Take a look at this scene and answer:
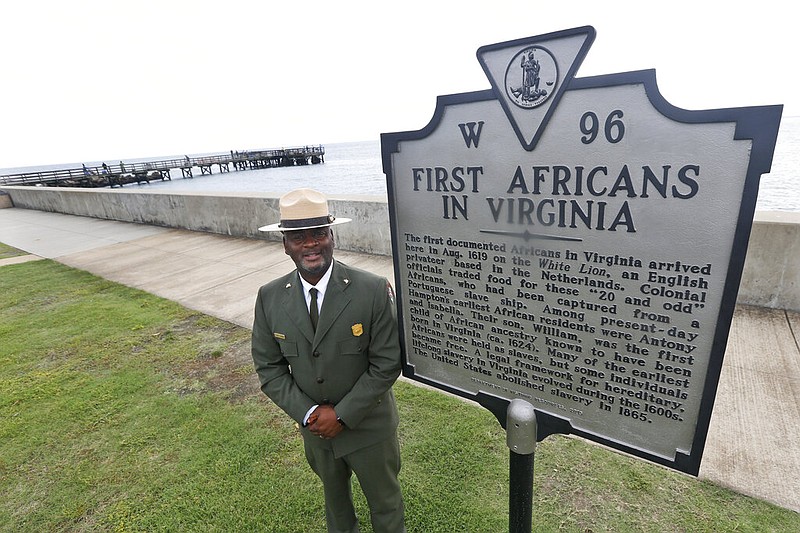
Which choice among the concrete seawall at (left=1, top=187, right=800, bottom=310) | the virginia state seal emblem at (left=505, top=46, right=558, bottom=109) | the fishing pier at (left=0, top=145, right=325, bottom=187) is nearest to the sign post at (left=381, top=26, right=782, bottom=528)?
the virginia state seal emblem at (left=505, top=46, right=558, bottom=109)

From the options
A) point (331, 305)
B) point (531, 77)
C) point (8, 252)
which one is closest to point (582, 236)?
point (531, 77)

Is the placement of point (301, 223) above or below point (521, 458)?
above

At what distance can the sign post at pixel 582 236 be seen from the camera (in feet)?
4.40

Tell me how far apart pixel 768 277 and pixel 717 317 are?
3.94m

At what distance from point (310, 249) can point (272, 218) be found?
733 cm

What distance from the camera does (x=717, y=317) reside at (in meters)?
1.42

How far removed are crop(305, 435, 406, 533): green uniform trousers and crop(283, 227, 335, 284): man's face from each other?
0.88 m

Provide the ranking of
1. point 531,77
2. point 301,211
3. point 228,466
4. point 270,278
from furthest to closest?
point 270,278
point 228,466
point 301,211
point 531,77

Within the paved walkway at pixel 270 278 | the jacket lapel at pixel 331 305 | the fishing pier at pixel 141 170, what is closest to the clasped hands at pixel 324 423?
the jacket lapel at pixel 331 305

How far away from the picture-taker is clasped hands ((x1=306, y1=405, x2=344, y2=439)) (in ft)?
6.31

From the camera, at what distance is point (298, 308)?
1.96m

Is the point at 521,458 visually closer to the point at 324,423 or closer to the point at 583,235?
the point at 324,423

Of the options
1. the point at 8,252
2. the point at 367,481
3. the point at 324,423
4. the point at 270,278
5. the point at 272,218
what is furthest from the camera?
the point at 8,252

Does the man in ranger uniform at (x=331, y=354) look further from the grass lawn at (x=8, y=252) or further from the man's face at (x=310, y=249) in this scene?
the grass lawn at (x=8, y=252)
